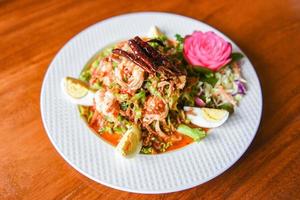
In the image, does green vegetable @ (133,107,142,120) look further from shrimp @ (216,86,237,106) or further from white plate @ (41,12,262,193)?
shrimp @ (216,86,237,106)

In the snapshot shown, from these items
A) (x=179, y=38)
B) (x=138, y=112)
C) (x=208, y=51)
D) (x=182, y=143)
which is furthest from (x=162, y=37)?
(x=182, y=143)

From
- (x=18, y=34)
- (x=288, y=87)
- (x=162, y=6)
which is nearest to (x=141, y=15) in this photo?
(x=162, y=6)

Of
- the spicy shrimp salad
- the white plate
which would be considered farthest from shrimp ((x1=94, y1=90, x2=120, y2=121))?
the white plate

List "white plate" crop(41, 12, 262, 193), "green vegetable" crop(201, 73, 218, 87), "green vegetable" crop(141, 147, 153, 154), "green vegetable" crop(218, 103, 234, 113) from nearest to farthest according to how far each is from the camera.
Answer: "white plate" crop(41, 12, 262, 193) < "green vegetable" crop(141, 147, 153, 154) < "green vegetable" crop(218, 103, 234, 113) < "green vegetable" crop(201, 73, 218, 87)

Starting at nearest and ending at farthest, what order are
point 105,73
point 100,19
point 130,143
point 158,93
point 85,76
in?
point 130,143 < point 158,93 < point 105,73 < point 85,76 < point 100,19

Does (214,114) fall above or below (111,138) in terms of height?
above

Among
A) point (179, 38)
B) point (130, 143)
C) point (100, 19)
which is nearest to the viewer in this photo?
point (130, 143)

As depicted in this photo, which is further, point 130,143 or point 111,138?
point 111,138

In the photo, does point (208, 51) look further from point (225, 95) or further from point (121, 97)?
point (121, 97)
